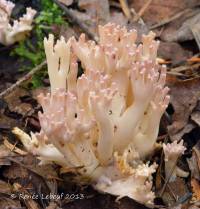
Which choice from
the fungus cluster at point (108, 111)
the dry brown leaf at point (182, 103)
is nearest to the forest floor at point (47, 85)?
the dry brown leaf at point (182, 103)

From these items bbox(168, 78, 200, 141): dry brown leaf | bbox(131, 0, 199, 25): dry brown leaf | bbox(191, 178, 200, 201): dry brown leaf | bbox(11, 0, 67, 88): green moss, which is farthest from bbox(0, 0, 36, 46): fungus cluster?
bbox(191, 178, 200, 201): dry brown leaf

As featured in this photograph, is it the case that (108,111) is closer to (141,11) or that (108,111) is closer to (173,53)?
(173,53)

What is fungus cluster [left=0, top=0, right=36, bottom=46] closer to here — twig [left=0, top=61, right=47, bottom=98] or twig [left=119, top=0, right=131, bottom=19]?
twig [left=0, top=61, right=47, bottom=98]

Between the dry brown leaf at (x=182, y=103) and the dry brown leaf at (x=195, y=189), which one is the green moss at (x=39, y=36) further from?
the dry brown leaf at (x=195, y=189)

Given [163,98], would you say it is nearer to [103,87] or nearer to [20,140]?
[103,87]

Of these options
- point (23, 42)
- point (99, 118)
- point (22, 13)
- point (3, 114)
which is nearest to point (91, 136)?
point (99, 118)

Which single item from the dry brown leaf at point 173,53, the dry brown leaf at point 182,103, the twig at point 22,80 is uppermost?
the dry brown leaf at point 173,53
